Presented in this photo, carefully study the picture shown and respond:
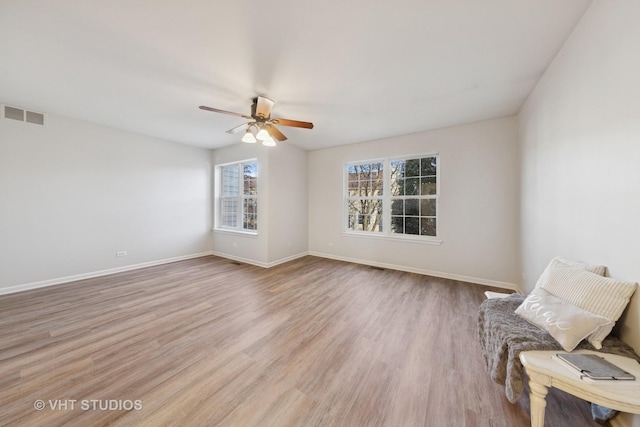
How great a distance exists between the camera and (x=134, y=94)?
8.96ft

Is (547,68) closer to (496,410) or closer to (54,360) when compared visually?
(496,410)

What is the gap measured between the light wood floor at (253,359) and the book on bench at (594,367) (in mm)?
556

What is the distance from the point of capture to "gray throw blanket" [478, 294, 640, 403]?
120 cm

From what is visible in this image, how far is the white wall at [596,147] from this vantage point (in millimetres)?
1188

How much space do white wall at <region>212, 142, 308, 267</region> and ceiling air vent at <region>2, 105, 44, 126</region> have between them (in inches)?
109

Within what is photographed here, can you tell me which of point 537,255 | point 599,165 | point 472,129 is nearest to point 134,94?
point 599,165

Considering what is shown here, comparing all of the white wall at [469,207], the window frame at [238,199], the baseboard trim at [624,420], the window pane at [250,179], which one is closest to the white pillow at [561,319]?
the baseboard trim at [624,420]

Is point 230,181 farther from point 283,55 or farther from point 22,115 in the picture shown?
point 283,55

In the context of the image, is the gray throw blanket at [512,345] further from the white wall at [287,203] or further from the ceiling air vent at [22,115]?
the ceiling air vent at [22,115]

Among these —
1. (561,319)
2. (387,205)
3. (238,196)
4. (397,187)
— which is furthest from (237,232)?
(561,319)

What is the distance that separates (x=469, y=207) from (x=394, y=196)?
132 cm

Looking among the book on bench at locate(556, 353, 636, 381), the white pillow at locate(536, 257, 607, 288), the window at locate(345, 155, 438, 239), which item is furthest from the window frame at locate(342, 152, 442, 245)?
the book on bench at locate(556, 353, 636, 381)

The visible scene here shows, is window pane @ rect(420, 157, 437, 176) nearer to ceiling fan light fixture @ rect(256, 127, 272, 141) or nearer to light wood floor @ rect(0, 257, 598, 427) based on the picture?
light wood floor @ rect(0, 257, 598, 427)

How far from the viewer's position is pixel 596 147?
1.49m
